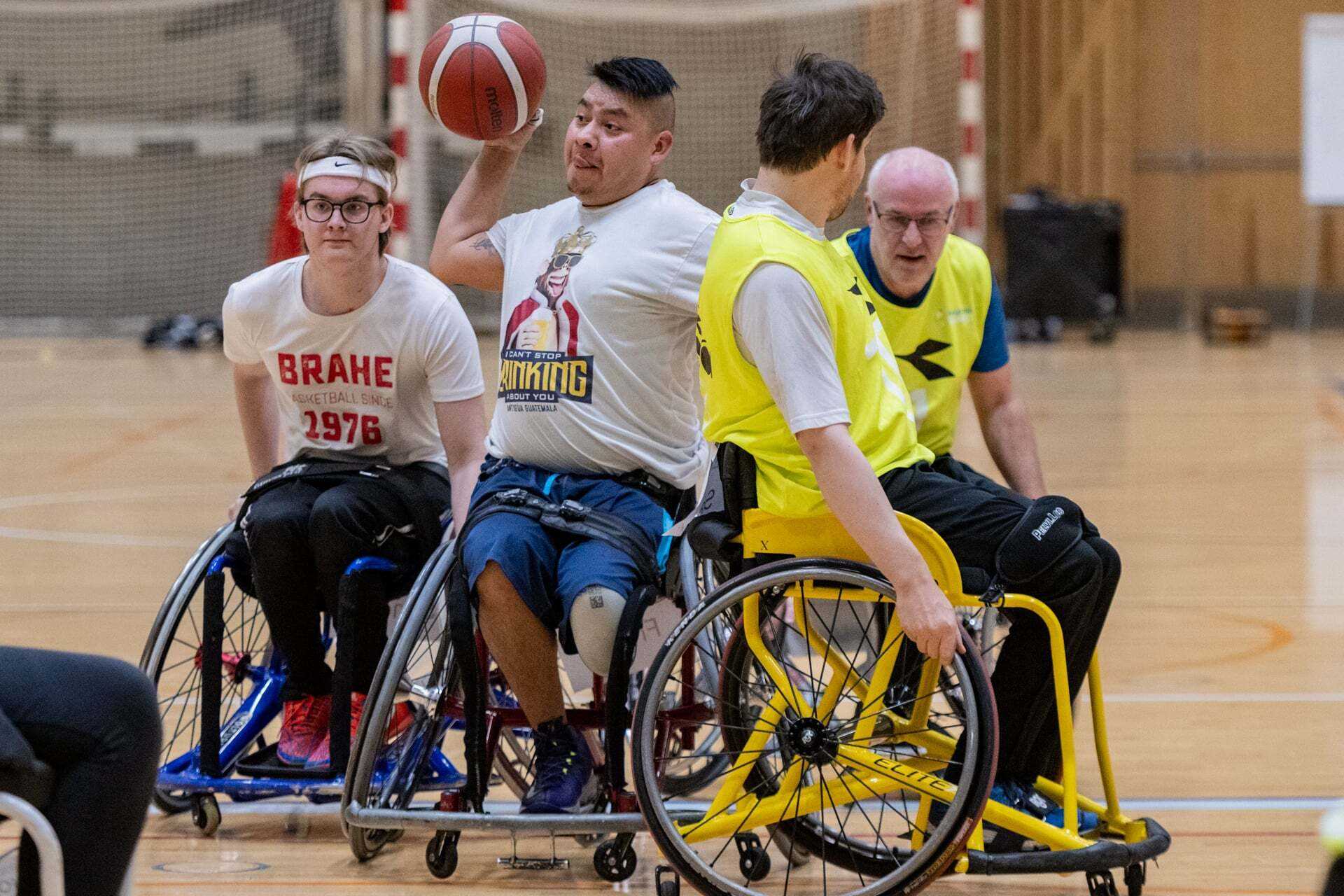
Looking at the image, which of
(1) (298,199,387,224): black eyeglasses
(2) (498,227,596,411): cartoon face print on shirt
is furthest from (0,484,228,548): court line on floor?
(2) (498,227,596,411): cartoon face print on shirt

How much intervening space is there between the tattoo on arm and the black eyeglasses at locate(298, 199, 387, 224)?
8.1 inches

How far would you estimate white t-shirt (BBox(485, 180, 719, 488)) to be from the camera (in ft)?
9.02

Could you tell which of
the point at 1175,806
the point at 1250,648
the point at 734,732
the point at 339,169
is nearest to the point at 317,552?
the point at 339,169

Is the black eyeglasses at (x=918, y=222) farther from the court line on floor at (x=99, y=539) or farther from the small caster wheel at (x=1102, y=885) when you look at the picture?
the court line on floor at (x=99, y=539)

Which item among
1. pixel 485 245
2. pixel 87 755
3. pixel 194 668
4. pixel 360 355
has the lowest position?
pixel 194 668

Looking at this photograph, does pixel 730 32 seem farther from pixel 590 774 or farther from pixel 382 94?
pixel 590 774

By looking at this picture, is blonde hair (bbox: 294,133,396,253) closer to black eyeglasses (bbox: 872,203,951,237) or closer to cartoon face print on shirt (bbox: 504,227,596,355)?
cartoon face print on shirt (bbox: 504,227,596,355)

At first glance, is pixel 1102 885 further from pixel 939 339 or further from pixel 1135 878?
pixel 939 339

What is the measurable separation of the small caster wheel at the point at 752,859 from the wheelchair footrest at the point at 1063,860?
13.8 inches

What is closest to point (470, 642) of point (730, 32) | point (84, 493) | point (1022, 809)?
point (1022, 809)

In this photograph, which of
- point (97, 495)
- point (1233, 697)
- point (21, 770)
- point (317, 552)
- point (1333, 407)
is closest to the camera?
point (21, 770)

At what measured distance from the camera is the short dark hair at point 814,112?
2.36 m

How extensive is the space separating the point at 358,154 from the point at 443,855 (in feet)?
4.02

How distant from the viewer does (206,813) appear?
2.94 meters
